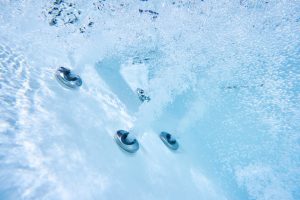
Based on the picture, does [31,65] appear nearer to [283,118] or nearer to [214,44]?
[214,44]

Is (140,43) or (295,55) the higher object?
(295,55)

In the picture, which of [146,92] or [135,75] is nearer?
[146,92]

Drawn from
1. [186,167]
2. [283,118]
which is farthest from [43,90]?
[283,118]

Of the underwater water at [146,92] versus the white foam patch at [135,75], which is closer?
the underwater water at [146,92]

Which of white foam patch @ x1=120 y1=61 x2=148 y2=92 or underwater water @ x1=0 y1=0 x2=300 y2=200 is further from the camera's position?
white foam patch @ x1=120 y1=61 x2=148 y2=92

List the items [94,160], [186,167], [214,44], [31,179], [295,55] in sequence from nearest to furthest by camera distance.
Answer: [31,179] → [94,160] → [186,167] → [295,55] → [214,44]

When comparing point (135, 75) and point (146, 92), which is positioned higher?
point (135, 75)

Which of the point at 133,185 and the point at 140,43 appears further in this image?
the point at 140,43

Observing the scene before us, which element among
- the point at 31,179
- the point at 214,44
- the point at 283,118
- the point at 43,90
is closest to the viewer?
the point at 31,179
